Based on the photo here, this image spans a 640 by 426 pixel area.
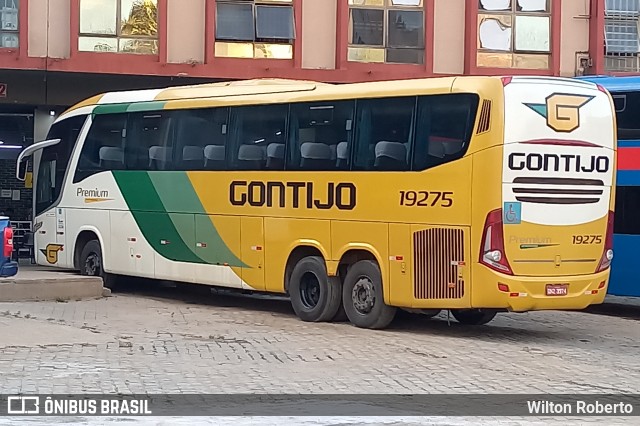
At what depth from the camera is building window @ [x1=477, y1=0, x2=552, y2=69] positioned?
2869cm

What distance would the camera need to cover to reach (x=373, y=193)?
625 inches

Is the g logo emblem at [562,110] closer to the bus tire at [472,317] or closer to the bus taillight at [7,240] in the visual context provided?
the bus tire at [472,317]

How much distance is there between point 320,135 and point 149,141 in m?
4.14

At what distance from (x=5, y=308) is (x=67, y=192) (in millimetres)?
5089

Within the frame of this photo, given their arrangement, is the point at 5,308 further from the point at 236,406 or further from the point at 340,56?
the point at 340,56

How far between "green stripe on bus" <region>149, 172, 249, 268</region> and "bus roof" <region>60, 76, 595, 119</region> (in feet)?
4.06

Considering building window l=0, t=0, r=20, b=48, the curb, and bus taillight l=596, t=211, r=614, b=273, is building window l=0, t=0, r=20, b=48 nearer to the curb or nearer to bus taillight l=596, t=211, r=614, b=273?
the curb

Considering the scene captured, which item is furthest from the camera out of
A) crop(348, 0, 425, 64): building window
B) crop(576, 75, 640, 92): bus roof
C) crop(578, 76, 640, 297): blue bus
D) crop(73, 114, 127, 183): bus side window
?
crop(348, 0, 425, 64): building window

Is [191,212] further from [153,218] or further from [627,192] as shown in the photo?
[627,192]

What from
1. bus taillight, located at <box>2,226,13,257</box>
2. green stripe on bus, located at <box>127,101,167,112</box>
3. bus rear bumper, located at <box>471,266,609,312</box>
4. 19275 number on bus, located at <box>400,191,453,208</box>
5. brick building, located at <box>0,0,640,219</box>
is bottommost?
bus rear bumper, located at <box>471,266,609,312</box>

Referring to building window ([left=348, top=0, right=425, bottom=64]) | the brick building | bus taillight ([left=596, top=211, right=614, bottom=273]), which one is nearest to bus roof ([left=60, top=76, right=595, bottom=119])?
bus taillight ([left=596, top=211, right=614, bottom=273])

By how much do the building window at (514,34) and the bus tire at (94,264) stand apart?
11.7 metres

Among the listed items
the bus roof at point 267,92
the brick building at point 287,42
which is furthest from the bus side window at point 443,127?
the brick building at point 287,42

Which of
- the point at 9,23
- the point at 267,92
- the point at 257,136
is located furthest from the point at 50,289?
the point at 9,23
